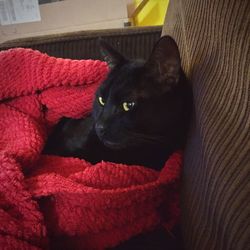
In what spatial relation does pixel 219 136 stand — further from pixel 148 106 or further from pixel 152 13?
pixel 152 13

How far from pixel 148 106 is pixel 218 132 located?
9.0 inches

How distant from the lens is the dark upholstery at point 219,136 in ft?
1.28

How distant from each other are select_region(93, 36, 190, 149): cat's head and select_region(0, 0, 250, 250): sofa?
5 cm

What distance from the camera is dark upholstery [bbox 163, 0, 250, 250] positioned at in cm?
39

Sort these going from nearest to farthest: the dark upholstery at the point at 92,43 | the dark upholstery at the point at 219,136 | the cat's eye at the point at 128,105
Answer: the dark upholstery at the point at 219,136, the cat's eye at the point at 128,105, the dark upholstery at the point at 92,43

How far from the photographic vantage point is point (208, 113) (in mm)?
490

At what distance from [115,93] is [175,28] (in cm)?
23

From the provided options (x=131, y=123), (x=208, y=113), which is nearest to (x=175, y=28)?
(x=131, y=123)

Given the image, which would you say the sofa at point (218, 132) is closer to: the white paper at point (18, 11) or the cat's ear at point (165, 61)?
the cat's ear at point (165, 61)

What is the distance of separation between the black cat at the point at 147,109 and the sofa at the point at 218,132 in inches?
2.0

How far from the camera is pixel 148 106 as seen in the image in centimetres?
66

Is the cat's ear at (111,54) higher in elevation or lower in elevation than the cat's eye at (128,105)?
higher

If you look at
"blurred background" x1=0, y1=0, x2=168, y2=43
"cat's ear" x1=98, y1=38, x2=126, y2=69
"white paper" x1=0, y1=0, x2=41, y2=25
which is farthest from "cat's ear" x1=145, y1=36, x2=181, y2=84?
"white paper" x1=0, y1=0, x2=41, y2=25

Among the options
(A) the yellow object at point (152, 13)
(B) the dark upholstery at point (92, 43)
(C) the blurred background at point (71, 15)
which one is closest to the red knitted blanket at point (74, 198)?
(B) the dark upholstery at point (92, 43)
